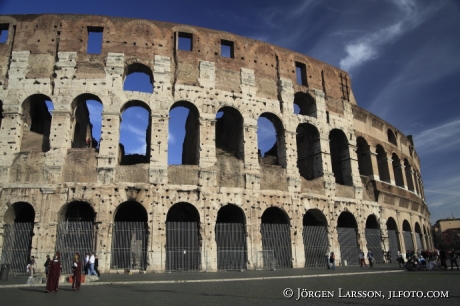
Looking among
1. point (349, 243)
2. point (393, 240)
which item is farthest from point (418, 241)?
point (349, 243)

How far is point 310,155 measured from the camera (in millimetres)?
18297

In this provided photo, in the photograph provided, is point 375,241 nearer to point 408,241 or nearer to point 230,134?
point 408,241

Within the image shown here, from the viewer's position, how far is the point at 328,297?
607cm

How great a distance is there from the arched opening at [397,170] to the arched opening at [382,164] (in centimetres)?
197

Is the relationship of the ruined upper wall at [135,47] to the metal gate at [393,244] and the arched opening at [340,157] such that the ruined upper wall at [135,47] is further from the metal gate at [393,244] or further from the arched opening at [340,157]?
the metal gate at [393,244]

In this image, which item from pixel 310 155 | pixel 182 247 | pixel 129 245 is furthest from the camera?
pixel 310 155

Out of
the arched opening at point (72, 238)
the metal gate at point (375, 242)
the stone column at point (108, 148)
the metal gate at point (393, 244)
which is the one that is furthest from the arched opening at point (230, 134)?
the metal gate at point (393, 244)

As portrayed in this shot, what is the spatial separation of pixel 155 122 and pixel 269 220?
695 cm

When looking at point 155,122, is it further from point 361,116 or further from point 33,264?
point 361,116

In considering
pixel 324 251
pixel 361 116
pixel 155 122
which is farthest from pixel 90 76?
pixel 361 116

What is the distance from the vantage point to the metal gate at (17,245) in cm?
1280

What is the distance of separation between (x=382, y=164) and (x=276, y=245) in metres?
10.0

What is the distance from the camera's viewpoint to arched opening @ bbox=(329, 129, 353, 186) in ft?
61.4

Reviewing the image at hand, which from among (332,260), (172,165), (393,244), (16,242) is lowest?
(332,260)
